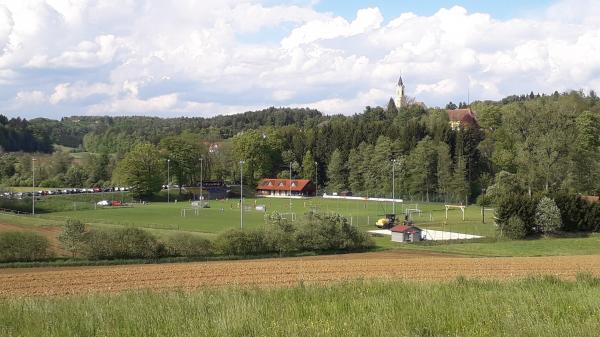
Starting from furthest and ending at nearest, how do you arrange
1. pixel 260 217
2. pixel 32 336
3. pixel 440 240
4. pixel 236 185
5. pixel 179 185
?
pixel 236 185, pixel 179 185, pixel 260 217, pixel 440 240, pixel 32 336

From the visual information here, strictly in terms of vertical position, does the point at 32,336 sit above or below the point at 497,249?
above

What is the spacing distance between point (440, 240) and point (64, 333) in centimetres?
4374

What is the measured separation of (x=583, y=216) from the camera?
54.3 metres

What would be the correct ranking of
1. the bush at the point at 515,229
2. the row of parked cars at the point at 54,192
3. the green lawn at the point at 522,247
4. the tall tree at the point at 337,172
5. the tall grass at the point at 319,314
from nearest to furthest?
1. the tall grass at the point at 319,314
2. the green lawn at the point at 522,247
3. the bush at the point at 515,229
4. the row of parked cars at the point at 54,192
5. the tall tree at the point at 337,172

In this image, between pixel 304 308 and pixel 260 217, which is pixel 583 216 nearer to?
pixel 260 217

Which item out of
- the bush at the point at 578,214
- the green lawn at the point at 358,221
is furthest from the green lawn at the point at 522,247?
the bush at the point at 578,214

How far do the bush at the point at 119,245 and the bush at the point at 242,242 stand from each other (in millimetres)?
4282

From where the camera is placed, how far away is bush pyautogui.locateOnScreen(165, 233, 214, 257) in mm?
36688

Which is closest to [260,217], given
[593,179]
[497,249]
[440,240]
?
[440,240]

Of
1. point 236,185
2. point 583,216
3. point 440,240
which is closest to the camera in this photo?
point 440,240

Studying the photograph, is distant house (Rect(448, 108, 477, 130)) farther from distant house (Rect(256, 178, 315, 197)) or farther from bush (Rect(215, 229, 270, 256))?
bush (Rect(215, 229, 270, 256))

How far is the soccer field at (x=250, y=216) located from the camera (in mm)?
61000

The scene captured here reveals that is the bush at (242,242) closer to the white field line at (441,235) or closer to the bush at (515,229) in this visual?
the white field line at (441,235)

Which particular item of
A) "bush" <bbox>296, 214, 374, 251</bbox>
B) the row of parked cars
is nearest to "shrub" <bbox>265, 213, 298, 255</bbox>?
"bush" <bbox>296, 214, 374, 251</bbox>
